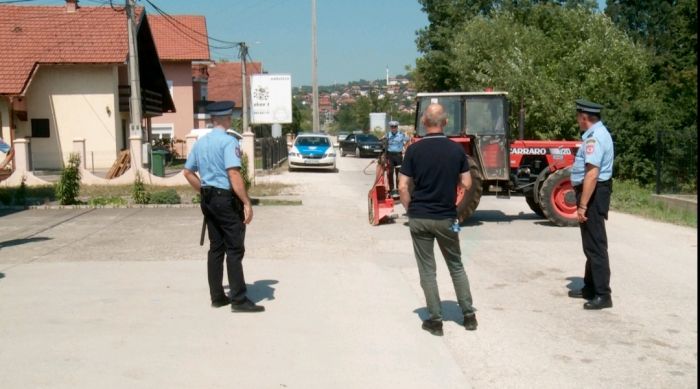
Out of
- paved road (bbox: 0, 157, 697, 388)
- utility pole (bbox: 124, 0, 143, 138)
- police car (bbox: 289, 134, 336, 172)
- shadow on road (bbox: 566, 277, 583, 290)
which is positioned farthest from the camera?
police car (bbox: 289, 134, 336, 172)

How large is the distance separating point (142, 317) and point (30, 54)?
1039 inches

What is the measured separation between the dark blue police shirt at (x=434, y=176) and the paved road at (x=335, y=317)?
3.51 feet

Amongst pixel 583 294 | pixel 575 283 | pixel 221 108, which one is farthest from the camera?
pixel 575 283

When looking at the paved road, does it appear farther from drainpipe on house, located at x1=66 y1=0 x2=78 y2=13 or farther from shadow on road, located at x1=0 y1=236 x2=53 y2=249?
drainpipe on house, located at x1=66 y1=0 x2=78 y2=13

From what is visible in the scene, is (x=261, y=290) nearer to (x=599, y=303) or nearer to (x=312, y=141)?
(x=599, y=303)

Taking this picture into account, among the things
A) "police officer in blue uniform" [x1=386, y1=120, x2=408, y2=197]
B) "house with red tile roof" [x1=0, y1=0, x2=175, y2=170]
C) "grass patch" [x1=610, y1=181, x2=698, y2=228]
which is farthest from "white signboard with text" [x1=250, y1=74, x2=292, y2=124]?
"police officer in blue uniform" [x1=386, y1=120, x2=408, y2=197]

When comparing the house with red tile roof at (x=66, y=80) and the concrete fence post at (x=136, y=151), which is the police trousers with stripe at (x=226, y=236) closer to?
the concrete fence post at (x=136, y=151)

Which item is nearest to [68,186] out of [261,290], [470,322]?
[261,290]

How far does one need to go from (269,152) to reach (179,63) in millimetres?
16985

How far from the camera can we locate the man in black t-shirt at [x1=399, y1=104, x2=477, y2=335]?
21.3ft

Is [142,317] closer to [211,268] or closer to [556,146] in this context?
[211,268]

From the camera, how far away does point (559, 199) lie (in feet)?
44.3

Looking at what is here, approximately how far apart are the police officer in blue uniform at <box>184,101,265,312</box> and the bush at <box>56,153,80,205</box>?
10669 millimetres

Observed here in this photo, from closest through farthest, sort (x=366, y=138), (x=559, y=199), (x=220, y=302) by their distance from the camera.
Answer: (x=220, y=302) < (x=559, y=199) < (x=366, y=138)
